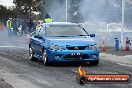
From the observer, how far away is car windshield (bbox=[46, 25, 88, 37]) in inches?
606

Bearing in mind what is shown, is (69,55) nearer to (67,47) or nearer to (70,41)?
(67,47)

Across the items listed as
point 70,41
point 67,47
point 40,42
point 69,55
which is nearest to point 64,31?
point 40,42

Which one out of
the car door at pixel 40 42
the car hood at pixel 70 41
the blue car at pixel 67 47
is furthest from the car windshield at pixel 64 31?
Result: the car hood at pixel 70 41

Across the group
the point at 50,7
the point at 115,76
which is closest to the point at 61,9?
the point at 50,7

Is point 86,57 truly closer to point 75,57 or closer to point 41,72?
point 75,57

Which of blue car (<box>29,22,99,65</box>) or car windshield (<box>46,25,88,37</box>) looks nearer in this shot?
blue car (<box>29,22,99,65</box>)

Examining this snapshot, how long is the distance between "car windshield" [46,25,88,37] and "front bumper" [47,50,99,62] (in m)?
1.07

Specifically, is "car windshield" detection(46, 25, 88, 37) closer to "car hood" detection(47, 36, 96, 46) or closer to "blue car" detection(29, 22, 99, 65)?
"blue car" detection(29, 22, 99, 65)

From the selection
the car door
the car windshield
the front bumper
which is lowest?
the front bumper

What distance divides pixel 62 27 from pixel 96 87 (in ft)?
22.4

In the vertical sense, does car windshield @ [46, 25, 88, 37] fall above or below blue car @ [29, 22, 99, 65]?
above

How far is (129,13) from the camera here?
228 ft

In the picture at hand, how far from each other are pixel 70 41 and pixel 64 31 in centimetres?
124

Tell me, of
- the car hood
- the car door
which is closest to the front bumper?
the car hood
